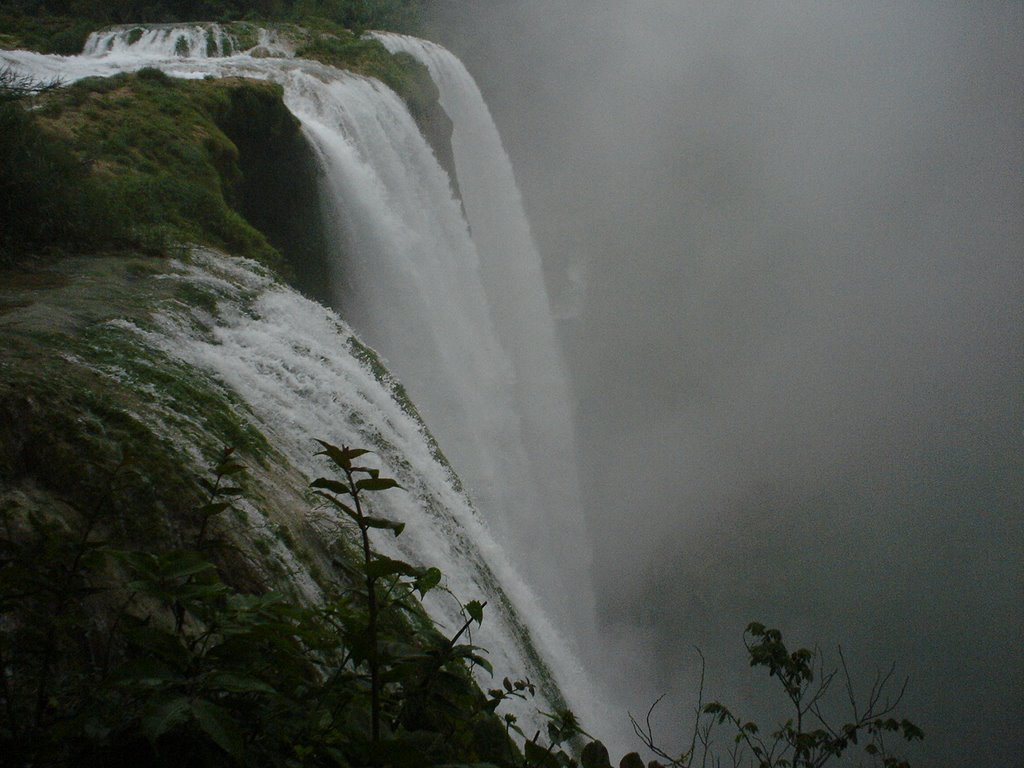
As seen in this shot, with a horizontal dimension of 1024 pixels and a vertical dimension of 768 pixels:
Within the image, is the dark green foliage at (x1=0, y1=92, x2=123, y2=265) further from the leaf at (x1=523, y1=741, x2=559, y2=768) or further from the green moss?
the green moss

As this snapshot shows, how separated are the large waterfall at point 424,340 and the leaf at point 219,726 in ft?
11.3

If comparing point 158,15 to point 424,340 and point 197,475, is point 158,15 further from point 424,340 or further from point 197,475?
point 197,475

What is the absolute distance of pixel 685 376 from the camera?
1204 inches

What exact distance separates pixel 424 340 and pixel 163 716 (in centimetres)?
1001

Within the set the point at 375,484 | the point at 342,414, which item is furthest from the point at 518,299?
the point at 375,484

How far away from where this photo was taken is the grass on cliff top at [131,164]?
522 centimetres

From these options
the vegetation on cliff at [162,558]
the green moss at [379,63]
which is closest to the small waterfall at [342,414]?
the vegetation on cliff at [162,558]

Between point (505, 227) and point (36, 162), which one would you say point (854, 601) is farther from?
point (36, 162)

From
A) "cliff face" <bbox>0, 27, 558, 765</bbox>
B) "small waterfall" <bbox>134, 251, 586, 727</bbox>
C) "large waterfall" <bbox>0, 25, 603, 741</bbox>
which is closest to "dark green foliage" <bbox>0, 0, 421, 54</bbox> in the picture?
"large waterfall" <bbox>0, 25, 603, 741</bbox>

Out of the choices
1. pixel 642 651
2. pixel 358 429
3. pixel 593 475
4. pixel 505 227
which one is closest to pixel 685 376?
pixel 593 475

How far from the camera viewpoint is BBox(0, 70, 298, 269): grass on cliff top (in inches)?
205

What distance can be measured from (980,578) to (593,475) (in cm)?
1170

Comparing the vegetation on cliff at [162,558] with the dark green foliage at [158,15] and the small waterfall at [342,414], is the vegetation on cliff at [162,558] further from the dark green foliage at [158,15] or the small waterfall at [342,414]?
the dark green foliage at [158,15]

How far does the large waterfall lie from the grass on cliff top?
727mm
